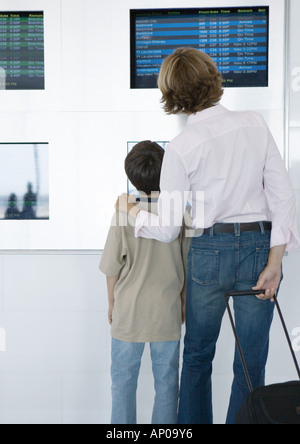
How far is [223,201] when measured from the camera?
4.79 feet

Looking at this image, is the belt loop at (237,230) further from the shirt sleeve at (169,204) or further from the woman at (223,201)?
the shirt sleeve at (169,204)

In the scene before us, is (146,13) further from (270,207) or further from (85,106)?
(270,207)

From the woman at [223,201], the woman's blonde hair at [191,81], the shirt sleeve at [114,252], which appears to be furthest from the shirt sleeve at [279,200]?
the shirt sleeve at [114,252]

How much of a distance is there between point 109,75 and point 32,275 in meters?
0.93

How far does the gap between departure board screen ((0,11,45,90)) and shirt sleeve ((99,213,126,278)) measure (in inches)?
32.2

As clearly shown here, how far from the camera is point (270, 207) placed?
1508 mm

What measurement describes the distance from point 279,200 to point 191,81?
1.45 feet

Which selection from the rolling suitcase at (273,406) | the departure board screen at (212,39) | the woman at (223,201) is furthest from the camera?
the departure board screen at (212,39)

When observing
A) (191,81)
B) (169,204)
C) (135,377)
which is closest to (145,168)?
(169,204)

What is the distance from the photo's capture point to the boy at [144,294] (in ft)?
5.60

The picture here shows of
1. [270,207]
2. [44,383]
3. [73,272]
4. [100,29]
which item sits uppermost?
[100,29]

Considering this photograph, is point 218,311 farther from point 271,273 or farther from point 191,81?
point 191,81

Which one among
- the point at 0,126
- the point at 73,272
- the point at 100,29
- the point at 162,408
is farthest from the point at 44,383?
the point at 100,29

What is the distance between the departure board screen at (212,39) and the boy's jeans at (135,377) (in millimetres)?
1100
